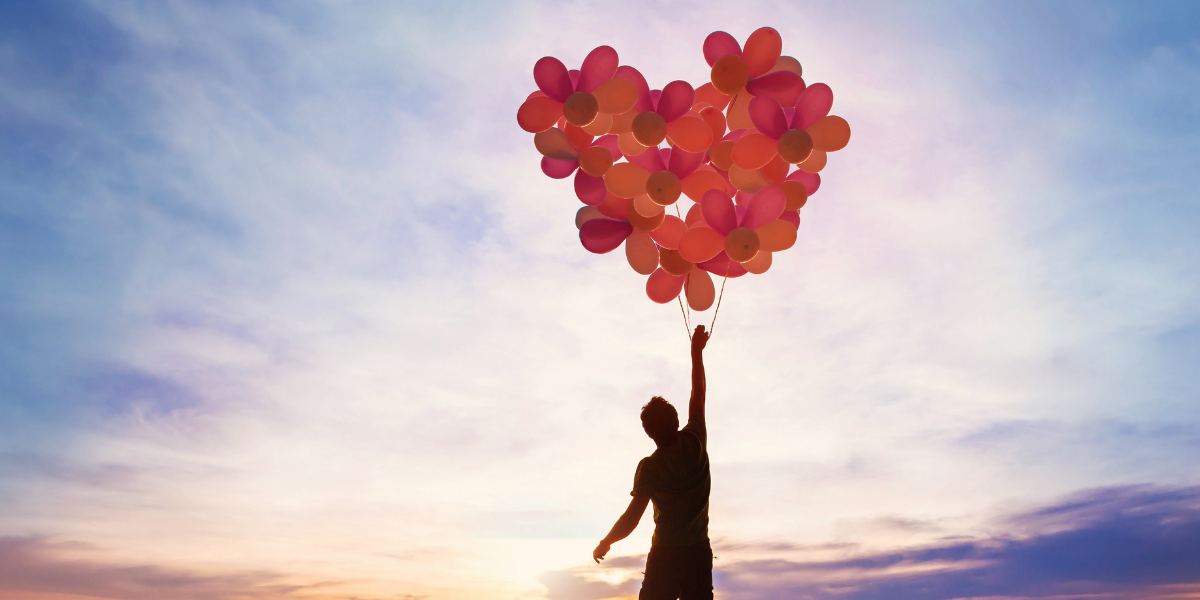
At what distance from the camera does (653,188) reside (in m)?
4.26

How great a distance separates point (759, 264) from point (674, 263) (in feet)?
1.78

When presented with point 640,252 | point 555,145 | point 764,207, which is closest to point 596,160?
point 555,145

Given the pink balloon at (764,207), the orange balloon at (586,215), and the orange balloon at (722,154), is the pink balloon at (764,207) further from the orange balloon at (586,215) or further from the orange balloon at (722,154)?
the orange balloon at (586,215)

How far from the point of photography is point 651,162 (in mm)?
4480

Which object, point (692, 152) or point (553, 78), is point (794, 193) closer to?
point (692, 152)

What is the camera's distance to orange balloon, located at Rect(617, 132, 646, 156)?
14.9 feet

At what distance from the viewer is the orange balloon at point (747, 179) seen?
454 centimetres

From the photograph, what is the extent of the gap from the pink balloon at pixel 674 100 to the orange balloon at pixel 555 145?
0.59m

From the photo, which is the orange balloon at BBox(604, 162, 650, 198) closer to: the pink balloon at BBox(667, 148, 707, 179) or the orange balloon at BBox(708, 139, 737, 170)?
the pink balloon at BBox(667, 148, 707, 179)

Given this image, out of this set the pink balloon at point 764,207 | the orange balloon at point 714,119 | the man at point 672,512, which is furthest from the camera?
the orange balloon at point 714,119

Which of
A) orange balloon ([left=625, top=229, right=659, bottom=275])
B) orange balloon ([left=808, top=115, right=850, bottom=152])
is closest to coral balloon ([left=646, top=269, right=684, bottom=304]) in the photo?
orange balloon ([left=625, top=229, right=659, bottom=275])

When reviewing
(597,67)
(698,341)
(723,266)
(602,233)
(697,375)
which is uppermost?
(597,67)

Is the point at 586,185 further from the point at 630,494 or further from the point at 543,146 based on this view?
the point at 630,494

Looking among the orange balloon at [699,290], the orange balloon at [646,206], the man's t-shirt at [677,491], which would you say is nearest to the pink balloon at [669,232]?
the orange balloon at [646,206]
